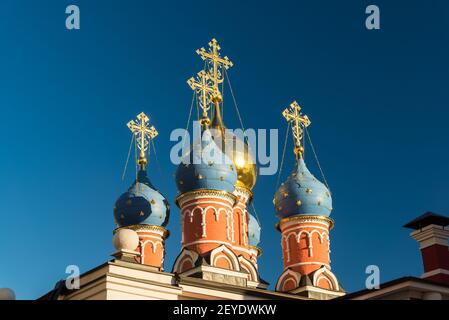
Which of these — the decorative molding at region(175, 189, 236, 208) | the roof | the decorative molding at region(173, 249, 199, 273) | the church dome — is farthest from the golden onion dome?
the roof

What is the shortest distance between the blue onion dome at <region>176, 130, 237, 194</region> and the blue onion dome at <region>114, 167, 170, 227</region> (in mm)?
2881

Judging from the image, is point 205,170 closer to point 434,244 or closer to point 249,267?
point 249,267

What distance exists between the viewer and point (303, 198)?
2580cm

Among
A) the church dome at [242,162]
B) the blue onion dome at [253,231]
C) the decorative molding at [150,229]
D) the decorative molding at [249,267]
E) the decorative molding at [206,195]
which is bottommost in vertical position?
the decorative molding at [249,267]

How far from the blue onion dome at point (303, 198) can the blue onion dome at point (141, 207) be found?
3.94 meters

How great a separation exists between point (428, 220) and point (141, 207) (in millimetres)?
11278

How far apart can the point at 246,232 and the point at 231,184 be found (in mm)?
3124

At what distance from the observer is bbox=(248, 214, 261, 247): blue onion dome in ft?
93.6

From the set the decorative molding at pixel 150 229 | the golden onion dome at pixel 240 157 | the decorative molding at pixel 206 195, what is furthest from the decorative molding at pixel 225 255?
the decorative molding at pixel 150 229

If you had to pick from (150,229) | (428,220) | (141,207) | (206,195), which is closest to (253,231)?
(150,229)

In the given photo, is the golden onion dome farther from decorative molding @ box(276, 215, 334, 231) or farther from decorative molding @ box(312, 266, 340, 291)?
decorative molding @ box(312, 266, 340, 291)

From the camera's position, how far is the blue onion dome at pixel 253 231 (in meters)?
28.5

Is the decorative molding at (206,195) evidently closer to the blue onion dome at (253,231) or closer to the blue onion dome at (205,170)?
the blue onion dome at (205,170)

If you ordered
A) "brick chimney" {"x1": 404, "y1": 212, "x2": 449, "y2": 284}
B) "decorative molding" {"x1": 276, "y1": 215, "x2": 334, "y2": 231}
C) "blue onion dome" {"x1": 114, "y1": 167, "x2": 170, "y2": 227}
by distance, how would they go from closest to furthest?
1. "brick chimney" {"x1": 404, "y1": 212, "x2": 449, "y2": 284}
2. "decorative molding" {"x1": 276, "y1": 215, "x2": 334, "y2": 231}
3. "blue onion dome" {"x1": 114, "y1": 167, "x2": 170, "y2": 227}
